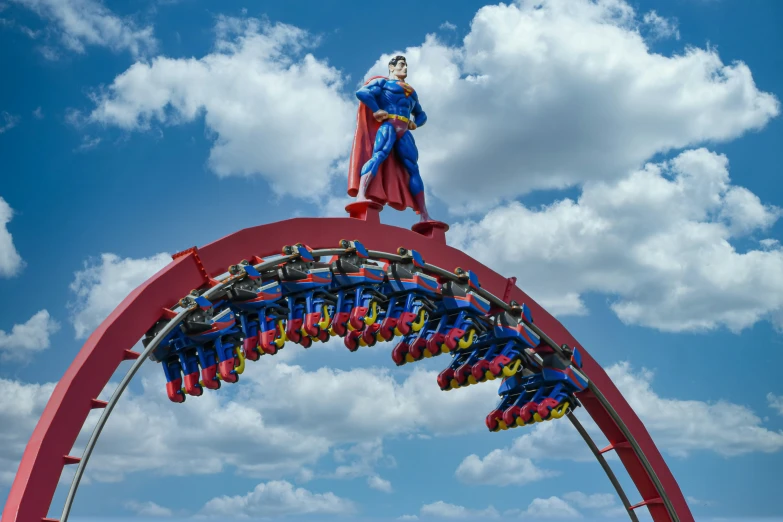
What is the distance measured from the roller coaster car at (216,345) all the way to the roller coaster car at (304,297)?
60cm

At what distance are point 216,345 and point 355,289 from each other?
1710mm

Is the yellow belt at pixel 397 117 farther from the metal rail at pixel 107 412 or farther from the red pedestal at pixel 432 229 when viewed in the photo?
the metal rail at pixel 107 412

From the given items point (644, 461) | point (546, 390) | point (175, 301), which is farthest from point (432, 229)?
point (644, 461)

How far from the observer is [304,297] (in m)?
9.86

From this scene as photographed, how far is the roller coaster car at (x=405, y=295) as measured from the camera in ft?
35.0

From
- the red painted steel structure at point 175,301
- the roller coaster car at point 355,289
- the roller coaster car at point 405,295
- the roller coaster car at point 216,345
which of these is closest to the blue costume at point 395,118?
the red painted steel structure at point 175,301

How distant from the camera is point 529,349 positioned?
39.7 feet

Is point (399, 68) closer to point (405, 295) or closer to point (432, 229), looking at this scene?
point (432, 229)

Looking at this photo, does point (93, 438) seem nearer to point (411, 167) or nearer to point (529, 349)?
point (411, 167)

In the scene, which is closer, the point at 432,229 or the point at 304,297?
the point at 304,297

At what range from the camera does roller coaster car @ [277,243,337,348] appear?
973 centimetres

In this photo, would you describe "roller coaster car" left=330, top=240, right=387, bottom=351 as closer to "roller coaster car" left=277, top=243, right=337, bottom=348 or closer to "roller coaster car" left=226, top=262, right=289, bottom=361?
"roller coaster car" left=277, top=243, right=337, bottom=348

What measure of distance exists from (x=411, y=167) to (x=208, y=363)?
11.8ft

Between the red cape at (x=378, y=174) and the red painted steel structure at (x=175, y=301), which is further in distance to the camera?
the red cape at (x=378, y=174)
